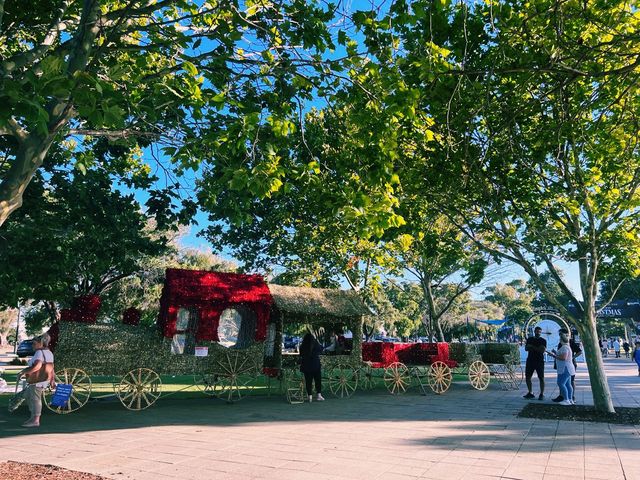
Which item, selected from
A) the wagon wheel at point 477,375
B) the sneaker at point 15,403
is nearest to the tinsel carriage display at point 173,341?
the sneaker at point 15,403

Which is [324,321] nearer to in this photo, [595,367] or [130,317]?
[130,317]

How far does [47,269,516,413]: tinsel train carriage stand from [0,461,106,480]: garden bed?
4854mm

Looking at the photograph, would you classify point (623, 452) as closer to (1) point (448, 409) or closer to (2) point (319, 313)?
(1) point (448, 409)

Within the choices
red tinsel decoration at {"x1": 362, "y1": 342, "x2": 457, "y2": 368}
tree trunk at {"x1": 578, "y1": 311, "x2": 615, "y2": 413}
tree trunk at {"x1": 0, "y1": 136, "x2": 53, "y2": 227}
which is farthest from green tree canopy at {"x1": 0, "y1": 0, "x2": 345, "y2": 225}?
red tinsel decoration at {"x1": 362, "y1": 342, "x2": 457, "y2": 368}

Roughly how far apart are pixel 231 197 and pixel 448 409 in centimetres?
789

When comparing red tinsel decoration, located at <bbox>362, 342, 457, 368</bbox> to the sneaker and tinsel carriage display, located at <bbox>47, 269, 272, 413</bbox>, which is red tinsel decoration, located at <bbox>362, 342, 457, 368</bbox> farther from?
the sneaker

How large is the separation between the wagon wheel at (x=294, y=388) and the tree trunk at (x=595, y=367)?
7.28m

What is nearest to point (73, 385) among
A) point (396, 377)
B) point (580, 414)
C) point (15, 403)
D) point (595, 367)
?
point (15, 403)

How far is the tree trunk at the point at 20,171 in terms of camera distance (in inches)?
208

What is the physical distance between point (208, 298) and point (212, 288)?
1.01ft

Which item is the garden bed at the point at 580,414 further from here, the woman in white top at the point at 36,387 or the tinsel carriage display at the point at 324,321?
the woman in white top at the point at 36,387

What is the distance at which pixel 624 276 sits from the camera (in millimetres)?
12391

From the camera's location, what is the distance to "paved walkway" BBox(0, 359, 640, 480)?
614cm

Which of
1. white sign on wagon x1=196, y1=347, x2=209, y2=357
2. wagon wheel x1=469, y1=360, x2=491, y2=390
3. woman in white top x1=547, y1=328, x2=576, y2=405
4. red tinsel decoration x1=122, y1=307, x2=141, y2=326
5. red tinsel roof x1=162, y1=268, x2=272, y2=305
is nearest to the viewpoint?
red tinsel decoration x1=122, y1=307, x2=141, y2=326
